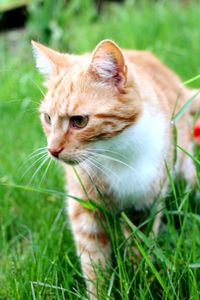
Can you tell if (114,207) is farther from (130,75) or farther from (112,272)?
(130,75)

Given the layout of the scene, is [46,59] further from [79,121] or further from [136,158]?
[136,158]

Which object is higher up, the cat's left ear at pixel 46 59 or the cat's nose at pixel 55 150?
the cat's left ear at pixel 46 59

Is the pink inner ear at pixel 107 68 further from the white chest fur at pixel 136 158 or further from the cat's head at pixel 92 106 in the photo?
the white chest fur at pixel 136 158

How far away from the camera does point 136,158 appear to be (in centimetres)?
182

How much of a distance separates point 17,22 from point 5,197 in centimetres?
373

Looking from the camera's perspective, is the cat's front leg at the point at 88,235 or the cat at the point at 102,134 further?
the cat's front leg at the point at 88,235

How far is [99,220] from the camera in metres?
1.91

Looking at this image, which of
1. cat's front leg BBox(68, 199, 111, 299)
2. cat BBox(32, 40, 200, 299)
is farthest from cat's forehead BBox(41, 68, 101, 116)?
cat's front leg BBox(68, 199, 111, 299)

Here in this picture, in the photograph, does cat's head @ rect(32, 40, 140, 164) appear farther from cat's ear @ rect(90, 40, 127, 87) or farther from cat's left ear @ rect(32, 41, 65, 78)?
cat's left ear @ rect(32, 41, 65, 78)

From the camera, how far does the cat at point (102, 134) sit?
1693 mm

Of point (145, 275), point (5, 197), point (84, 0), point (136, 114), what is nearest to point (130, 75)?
point (136, 114)

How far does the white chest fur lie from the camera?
1.77m

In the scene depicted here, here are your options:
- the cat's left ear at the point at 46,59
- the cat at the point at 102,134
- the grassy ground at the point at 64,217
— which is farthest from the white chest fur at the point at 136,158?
the cat's left ear at the point at 46,59

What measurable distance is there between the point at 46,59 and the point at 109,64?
0.30 meters
